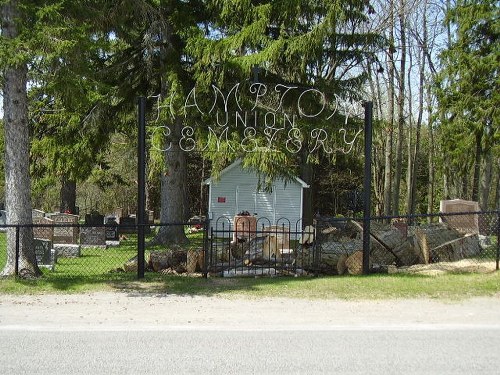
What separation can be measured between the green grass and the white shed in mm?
16189

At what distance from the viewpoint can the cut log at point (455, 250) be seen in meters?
14.5

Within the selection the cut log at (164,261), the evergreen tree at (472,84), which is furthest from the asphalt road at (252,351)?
the evergreen tree at (472,84)

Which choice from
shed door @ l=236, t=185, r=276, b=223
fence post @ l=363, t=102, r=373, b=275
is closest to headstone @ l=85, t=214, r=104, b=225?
shed door @ l=236, t=185, r=276, b=223

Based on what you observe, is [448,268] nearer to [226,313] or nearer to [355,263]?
[355,263]

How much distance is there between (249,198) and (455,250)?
47.0 feet

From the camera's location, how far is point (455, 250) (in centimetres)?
1501

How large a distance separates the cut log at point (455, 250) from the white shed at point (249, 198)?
39.9ft

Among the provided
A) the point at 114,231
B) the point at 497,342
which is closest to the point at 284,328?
the point at 497,342

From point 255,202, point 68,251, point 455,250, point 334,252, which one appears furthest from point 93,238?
point 455,250

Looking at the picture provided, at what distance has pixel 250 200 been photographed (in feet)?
92.7

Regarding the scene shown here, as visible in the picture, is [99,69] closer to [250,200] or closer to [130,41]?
[130,41]

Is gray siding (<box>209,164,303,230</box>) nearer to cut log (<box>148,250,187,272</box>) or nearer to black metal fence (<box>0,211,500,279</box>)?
black metal fence (<box>0,211,500,279</box>)

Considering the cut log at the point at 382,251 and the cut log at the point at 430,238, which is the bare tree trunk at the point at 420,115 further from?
the cut log at the point at 382,251

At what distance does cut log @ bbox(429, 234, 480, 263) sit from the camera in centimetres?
1452
